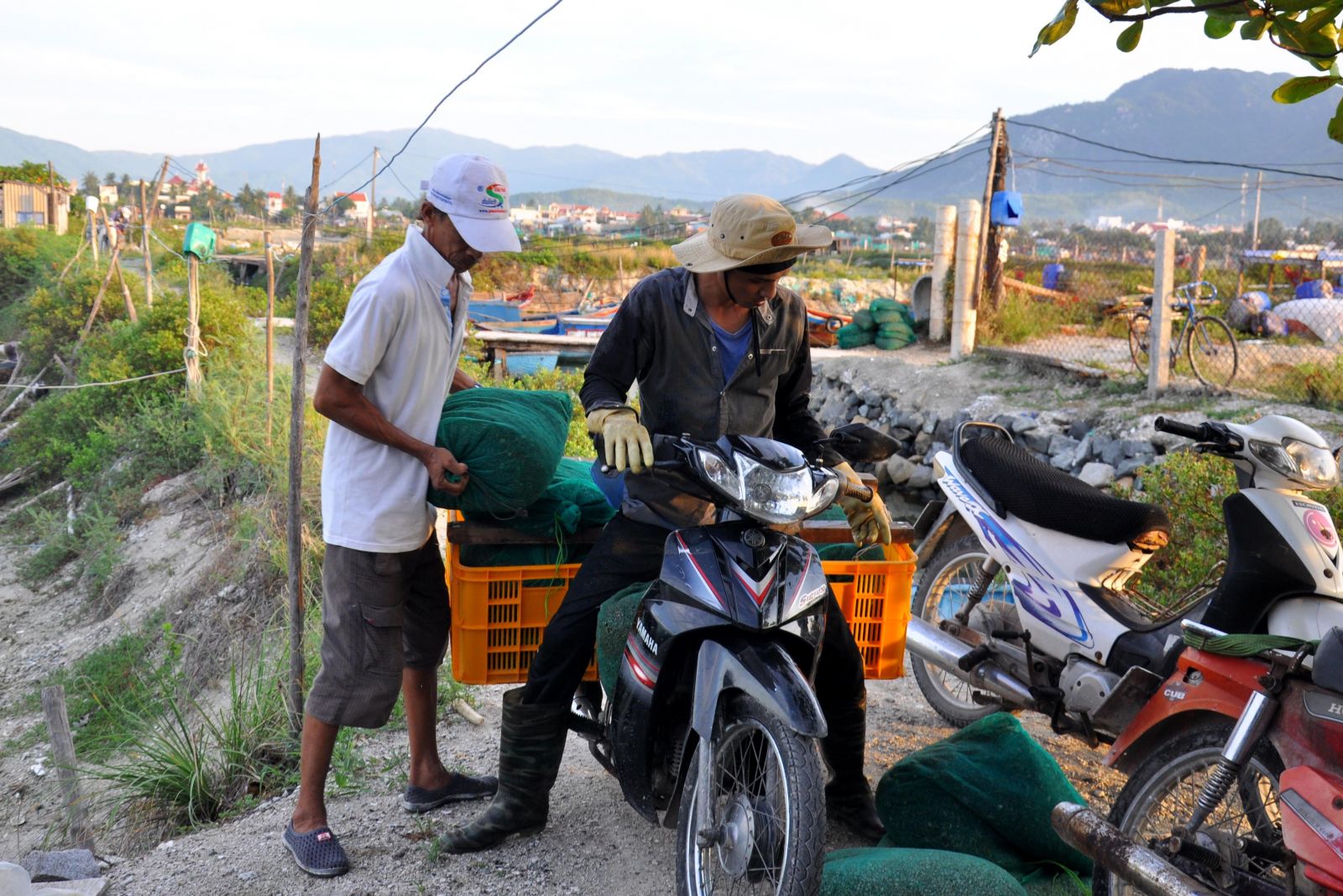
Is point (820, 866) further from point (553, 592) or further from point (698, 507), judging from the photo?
point (553, 592)

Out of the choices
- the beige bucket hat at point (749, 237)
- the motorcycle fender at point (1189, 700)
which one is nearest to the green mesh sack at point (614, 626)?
the beige bucket hat at point (749, 237)

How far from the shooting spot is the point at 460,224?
10.5ft

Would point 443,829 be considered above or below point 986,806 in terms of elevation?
below

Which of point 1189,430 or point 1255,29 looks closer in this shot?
point 1255,29

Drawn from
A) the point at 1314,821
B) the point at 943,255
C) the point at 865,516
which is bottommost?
the point at 1314,821

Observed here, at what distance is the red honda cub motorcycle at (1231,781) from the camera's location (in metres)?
2.35

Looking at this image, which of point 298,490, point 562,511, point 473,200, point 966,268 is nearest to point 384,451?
point 562,511

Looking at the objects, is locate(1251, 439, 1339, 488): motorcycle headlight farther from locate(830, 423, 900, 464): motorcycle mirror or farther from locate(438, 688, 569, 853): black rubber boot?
locate(438, 688, 569, 853): black rubber boot

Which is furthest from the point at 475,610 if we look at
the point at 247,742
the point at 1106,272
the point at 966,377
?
the point at 1106,272

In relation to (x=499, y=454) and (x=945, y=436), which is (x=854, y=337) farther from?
(x=499, y=454)

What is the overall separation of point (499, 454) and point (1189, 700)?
6.52 feet

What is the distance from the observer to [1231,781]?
2.58 m

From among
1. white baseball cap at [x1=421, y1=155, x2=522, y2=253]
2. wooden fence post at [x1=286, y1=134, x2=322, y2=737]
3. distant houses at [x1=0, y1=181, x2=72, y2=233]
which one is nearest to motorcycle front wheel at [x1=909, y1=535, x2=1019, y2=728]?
white baseball cap at [x1=421, y1=155, x2=522, y2=253]

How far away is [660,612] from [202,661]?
645cm
